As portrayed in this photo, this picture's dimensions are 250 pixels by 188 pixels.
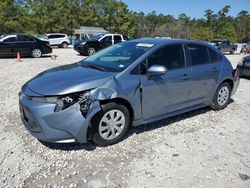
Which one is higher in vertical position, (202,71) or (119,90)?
(202,71)

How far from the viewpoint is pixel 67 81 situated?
365cm

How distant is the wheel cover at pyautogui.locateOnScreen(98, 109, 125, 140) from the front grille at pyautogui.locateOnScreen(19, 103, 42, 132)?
34.1 inches

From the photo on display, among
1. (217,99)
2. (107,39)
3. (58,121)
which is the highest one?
(107,39)

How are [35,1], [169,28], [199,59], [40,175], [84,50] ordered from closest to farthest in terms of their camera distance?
[40,175] → [199,59] → [84,50] → [35,1] → [169,28]

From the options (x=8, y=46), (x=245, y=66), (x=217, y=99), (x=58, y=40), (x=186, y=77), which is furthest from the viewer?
(x=58, y=40)

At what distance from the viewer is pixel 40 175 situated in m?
3.18

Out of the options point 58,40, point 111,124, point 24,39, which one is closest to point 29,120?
point 111,124

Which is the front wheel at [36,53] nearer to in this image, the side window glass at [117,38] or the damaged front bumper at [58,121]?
the side window glass at [117,38]

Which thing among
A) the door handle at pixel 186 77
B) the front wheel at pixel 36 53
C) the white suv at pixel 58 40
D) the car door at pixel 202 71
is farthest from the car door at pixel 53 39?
the door handle at pixel 186 77

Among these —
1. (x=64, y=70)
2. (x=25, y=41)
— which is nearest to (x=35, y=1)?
(x=25, y=41)

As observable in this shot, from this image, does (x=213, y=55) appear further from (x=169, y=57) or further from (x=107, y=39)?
(x=107, y=39)

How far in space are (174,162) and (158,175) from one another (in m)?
0.41

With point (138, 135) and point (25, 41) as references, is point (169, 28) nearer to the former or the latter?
point (25, 41)

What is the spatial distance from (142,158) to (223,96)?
2.96 meters
